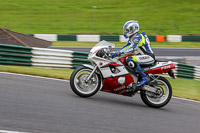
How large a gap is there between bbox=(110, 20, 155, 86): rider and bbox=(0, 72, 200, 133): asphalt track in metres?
0.86

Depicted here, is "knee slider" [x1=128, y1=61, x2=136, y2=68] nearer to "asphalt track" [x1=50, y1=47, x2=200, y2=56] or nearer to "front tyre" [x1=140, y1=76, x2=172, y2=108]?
"front tyre" [x1=140, y1=76, x2=172, y2=108]

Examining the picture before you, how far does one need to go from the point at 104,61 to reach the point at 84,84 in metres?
0.67

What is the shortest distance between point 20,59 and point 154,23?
18911mm

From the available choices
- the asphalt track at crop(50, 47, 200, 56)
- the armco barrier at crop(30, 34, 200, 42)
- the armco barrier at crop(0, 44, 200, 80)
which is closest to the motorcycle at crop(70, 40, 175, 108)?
the armco barrier at crop(0, 44, 200, 80)

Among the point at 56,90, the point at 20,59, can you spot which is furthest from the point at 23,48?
the point at 56,90

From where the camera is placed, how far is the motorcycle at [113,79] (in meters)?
6.80

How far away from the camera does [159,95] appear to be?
23.7 ft

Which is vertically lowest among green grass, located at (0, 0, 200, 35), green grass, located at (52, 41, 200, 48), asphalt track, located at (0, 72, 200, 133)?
asphalt track, located at (0, 72, 200, 133)

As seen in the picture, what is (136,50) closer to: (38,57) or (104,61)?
(104,61)

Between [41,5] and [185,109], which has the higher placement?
[41,5]

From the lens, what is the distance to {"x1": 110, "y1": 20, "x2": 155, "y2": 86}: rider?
693 cm

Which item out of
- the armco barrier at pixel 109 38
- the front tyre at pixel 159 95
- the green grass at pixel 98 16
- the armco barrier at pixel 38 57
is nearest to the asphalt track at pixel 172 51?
the armco barrier at pixel 109 38

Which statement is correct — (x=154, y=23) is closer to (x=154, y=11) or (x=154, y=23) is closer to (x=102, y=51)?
(x=154, y=11)

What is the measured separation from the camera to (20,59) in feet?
36.6
